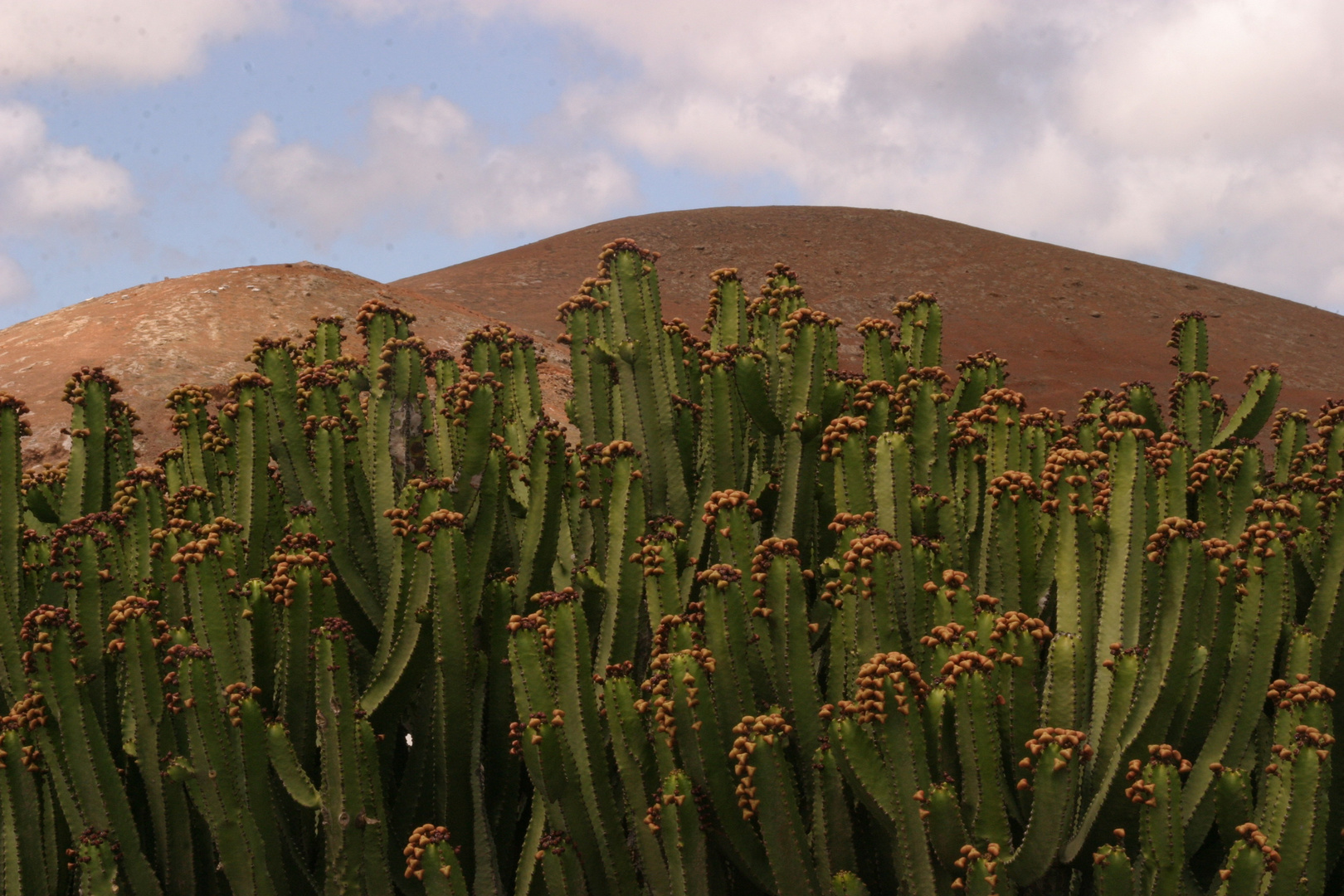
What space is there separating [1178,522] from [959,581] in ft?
2.16

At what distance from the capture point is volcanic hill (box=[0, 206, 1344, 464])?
13.9 metres

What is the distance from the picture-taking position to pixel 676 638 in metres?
3.43

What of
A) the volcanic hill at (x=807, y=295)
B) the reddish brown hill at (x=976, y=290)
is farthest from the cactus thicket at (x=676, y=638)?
the reddish brown hill at (x=976, y=290)

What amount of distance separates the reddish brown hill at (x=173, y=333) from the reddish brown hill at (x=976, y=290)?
851 centimetres

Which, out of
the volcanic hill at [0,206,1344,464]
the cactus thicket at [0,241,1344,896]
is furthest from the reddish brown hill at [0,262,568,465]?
the cactus thicket at [0,241,1344,896]

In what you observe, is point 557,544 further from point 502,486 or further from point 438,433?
point 438,433

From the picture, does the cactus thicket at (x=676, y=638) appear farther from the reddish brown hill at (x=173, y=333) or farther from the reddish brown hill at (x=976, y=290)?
the reddish brown hill at (x=976, y=290)

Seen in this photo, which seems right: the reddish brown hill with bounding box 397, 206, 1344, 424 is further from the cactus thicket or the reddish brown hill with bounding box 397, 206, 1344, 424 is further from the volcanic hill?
the cactus thicket

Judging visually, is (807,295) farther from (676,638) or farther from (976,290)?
(676,638)

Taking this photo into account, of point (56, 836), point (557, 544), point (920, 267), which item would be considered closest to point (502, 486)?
point (557, 544)

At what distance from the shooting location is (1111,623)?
11.0 feet

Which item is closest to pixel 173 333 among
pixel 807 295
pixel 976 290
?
pixel 807 295

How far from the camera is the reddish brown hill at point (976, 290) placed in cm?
2650

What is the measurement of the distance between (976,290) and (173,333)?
78.7 feet
